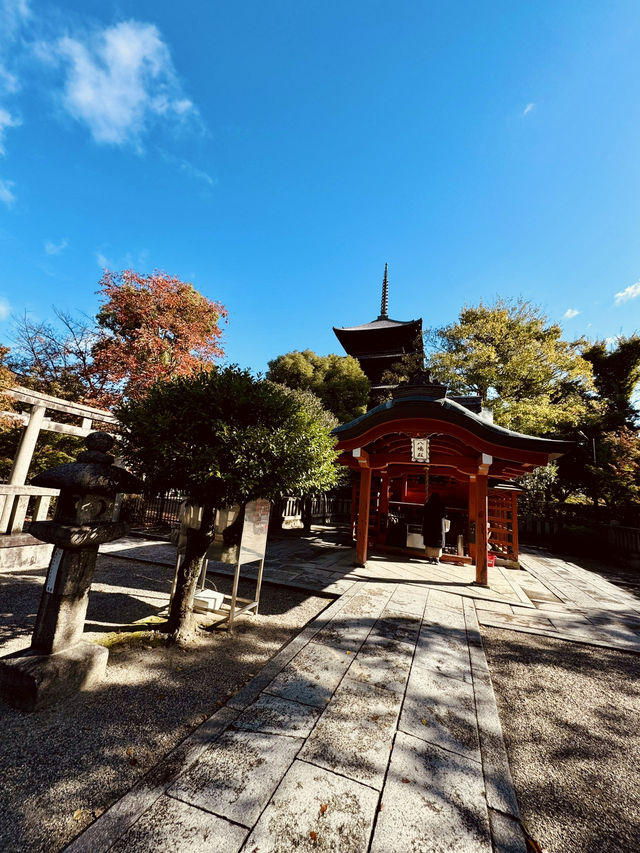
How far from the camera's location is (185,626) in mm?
3588

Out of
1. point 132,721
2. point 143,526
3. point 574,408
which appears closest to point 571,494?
point 574,408

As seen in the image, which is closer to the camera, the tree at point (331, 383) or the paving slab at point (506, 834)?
the paving slab at point (506, 834)

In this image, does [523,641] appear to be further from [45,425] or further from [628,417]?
[628,417]

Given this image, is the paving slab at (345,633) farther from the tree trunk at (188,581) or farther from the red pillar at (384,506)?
the red pillar at (384,506)

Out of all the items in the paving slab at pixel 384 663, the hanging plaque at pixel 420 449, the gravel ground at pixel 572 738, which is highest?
the hanging plaque at pixel 420 449

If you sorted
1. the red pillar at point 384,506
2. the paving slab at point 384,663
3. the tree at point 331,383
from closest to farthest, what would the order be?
the paving slab at point 384,663 < the red pillar at point 384,506 < the tree at point 331,383

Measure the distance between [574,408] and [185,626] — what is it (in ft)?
56.5

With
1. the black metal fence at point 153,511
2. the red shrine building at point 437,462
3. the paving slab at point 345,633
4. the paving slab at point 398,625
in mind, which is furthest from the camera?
the black metal fence at point 153,511

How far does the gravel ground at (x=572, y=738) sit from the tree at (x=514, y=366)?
10701 millimetres

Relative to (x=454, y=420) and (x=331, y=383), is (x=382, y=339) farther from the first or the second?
(x=454, y=420)

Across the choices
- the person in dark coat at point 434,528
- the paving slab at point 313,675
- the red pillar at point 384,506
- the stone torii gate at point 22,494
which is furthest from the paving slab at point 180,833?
the red pillar at point 384,506

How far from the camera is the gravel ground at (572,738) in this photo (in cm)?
183

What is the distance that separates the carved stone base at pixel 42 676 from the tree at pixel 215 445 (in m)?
1.01

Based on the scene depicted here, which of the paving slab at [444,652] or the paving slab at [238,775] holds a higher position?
the paving slab at [444,652]
